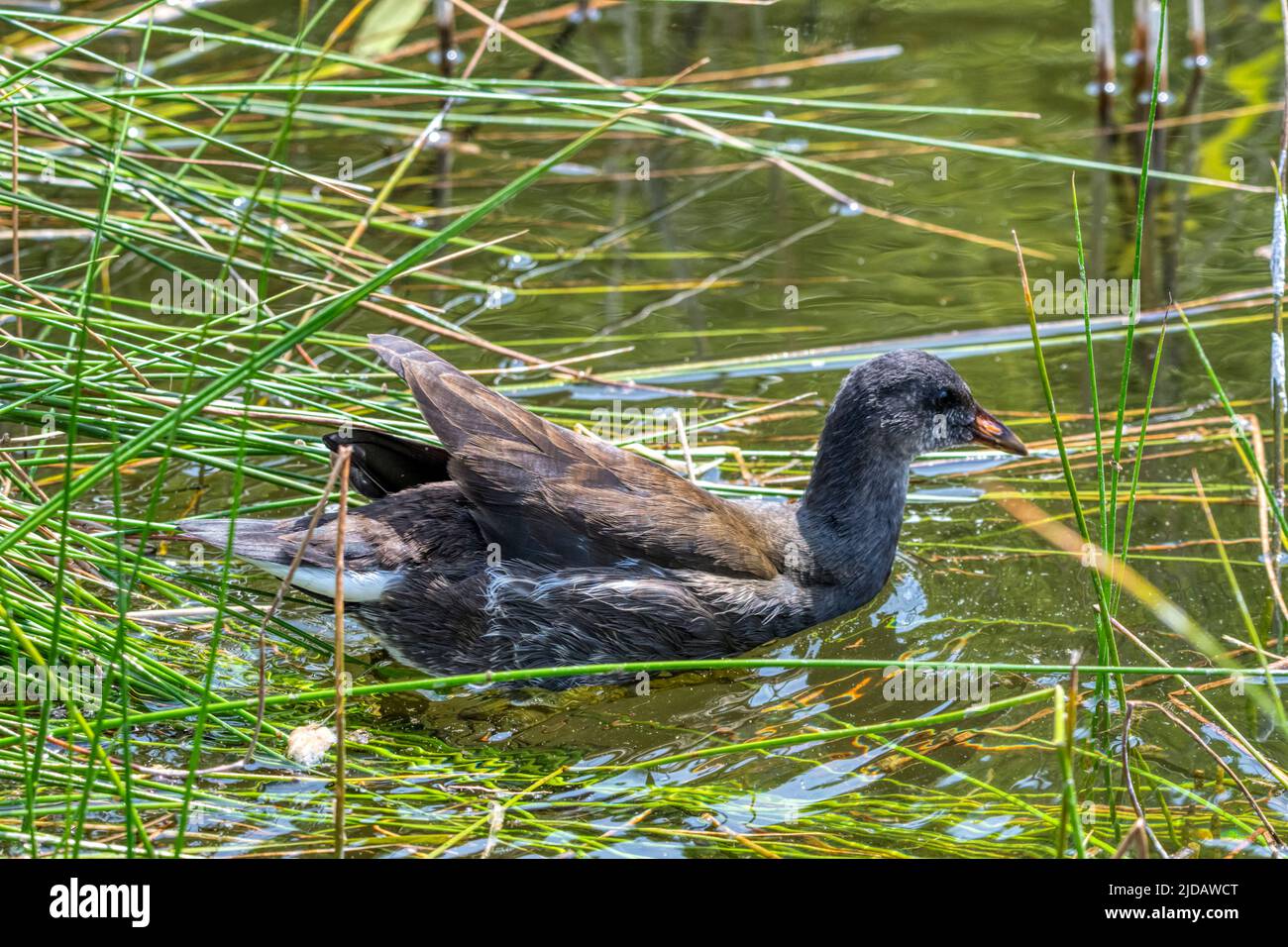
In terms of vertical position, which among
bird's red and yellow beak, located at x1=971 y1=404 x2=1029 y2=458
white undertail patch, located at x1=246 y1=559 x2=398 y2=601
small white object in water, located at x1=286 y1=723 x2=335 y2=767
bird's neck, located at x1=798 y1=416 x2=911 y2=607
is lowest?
small white object in water, located at x1=286 y1=723 x2=335 y2=767

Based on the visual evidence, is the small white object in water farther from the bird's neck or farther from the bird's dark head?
the bird's dark head

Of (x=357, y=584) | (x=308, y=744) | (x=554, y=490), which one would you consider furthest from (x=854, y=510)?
(x=308, y=744)

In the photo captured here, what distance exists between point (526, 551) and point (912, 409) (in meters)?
1.28

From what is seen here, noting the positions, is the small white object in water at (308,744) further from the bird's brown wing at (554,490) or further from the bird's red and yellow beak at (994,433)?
the bird's red and yellow beak at (994,433)

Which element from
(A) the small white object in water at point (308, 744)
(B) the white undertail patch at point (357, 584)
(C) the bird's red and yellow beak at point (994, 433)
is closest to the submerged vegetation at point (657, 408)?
(A) the small white object in water at point (308, 744)

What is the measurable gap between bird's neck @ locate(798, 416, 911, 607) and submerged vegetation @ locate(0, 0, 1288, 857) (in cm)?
18

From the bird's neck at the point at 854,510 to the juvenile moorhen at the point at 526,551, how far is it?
0.12 metres

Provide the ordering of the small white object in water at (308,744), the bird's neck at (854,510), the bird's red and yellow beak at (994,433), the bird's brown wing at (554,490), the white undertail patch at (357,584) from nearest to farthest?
the small white object in water at (308,744), the white undertail patch at (357,584), the bird's brown wing at (554,490), the bird's neck at (854,510), the bird's red and yellow beak at (994,433)

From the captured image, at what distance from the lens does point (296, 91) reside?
2607mm

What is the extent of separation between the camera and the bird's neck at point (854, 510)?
4.50 meters

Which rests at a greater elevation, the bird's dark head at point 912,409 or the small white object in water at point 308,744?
the bird's dark head at point 912,409

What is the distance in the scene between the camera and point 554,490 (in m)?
4.12

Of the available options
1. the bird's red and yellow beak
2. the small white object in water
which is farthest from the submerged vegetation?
the bird's red and yellow beak

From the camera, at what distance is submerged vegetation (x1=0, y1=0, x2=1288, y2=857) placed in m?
3.28
